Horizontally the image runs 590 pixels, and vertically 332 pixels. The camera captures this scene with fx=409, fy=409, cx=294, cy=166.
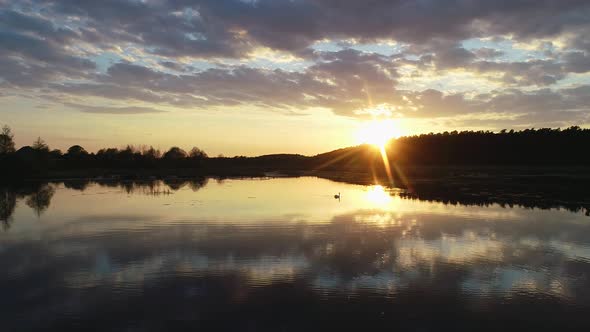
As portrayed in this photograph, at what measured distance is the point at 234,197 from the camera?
4088 centimetres

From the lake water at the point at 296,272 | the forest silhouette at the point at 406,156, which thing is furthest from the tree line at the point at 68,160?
the lake water at the point at 296,272

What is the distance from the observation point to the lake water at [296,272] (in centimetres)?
1096

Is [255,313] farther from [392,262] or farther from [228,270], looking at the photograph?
[392,262]

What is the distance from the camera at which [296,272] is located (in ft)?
48.7

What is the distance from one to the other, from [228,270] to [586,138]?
11503 cm

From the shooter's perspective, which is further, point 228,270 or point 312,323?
point 228,270

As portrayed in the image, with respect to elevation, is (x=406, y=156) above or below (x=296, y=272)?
above

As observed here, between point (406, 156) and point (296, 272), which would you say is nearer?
point (296, 272)

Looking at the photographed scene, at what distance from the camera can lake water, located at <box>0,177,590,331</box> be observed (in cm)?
1096

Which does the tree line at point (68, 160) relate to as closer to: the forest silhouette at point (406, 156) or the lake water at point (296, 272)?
the forest silhouette at point (406, 156)

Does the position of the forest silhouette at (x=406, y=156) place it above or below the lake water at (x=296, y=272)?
above

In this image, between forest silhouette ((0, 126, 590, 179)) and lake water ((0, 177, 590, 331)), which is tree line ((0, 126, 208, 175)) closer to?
forest silhouette ((0, 126, 590, 179))

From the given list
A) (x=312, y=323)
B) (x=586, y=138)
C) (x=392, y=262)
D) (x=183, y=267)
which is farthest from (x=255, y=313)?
(x=586, y=138)

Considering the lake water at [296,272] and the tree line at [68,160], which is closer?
the lake water at [296,272]
